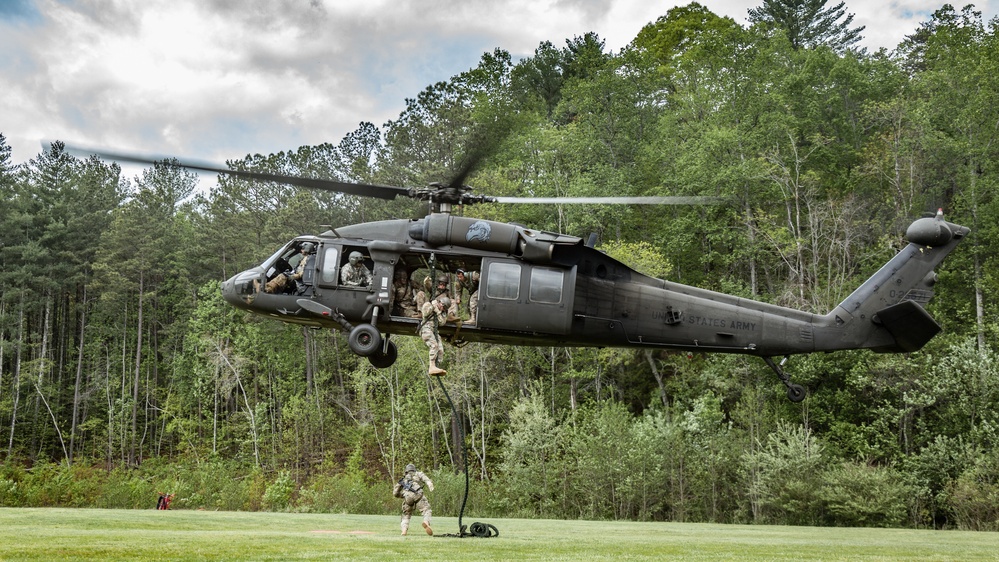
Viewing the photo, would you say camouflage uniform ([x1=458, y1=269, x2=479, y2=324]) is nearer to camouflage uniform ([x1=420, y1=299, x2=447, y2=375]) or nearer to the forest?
camouflage uniform ([x1=420, y1=299, x2=447, y2=375])

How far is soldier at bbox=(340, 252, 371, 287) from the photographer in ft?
51.9

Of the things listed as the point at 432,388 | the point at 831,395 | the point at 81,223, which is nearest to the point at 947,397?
the point at 831,395

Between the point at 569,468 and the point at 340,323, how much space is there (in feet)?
78.7

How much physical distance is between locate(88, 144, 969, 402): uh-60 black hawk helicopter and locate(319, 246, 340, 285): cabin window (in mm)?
19

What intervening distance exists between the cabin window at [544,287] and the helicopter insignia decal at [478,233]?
108 centimetres

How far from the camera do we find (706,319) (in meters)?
15.9

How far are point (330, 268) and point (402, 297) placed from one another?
1.49 meters

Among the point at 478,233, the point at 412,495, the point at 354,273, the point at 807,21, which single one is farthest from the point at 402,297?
the point at 807,21

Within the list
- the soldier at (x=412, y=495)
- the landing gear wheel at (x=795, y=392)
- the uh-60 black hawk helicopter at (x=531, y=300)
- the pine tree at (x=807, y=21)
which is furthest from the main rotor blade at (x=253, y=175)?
the pine tree at (x=807, y=21)

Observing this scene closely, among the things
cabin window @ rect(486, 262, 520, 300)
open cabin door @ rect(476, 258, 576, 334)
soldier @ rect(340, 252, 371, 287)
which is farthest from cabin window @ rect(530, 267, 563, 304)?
soldier @ rect(340, 252, 371, 287)

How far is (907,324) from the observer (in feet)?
53.1

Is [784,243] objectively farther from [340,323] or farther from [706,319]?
[340,323]

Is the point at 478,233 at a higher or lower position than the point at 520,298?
higher

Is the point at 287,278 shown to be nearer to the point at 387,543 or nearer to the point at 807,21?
the point at 387,543
